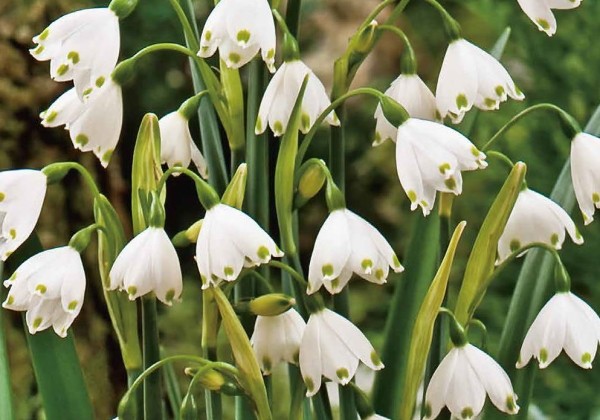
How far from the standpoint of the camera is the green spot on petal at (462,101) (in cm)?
60

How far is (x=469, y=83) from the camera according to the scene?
0.60 m

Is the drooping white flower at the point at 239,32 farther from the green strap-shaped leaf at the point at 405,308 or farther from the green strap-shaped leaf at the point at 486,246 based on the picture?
the green strap-shaped leaf at the point at 405,308

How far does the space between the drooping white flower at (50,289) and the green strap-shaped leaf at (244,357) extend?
0.23 ft

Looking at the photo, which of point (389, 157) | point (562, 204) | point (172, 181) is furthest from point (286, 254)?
point (389, 157)

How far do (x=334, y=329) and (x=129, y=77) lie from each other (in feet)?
0.58

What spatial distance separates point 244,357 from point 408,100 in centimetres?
18

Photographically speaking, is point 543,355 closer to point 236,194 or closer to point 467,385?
point 467,385

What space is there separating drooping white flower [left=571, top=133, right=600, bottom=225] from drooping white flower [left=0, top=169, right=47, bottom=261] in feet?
0.96

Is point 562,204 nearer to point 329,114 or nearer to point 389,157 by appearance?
point 329,114

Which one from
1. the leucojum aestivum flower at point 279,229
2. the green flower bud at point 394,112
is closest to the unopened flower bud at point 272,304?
the leucojum aestivum flower at point 279,229

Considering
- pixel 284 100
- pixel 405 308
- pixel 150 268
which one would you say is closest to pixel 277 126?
pixel 284 100

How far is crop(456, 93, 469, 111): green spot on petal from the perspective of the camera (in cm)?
60

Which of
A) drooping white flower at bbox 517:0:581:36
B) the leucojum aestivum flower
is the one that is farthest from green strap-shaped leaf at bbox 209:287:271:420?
drooping white flower at bbox 517:0:581:36

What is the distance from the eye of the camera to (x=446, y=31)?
25.1 inches
